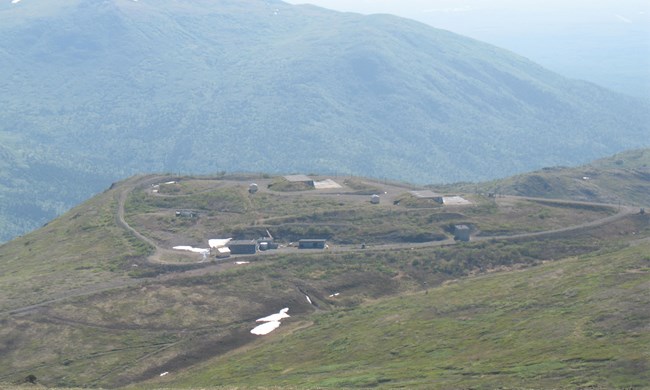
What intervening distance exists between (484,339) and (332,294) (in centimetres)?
3237

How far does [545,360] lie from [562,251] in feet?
181

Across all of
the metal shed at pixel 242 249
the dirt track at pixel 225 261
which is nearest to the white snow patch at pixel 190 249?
the dirt track at pixel 225 261

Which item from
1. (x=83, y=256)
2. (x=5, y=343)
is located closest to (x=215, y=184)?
(x=83, y=256)

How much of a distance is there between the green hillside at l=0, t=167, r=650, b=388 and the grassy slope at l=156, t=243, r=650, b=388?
26 centimetres

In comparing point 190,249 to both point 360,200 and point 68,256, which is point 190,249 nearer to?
point 68,256

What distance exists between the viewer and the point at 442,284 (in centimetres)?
10988

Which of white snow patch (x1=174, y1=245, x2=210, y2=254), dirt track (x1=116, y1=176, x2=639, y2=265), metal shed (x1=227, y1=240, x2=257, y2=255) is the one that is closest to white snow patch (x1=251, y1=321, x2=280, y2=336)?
dirt track (x1=116, y1=176, x2=639, y2=265)

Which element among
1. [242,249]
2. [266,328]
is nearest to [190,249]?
[242,249]

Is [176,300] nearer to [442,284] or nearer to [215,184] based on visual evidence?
[442,284]

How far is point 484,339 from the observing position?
254ft

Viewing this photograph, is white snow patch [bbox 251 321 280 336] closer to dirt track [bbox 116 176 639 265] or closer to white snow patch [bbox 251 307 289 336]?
white snow patch [bbox 251 307 289 336]

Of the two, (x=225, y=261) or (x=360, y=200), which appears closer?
(x=225, y=261)

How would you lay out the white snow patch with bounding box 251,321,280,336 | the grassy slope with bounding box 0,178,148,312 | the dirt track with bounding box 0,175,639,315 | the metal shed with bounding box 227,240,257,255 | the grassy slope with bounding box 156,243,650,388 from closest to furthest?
the grassy slope with bounding box 156,243,650,388
the white snow patch with bounding box 251,321,280,336
the dirt track with bounding box 0,175,639,315
the grassy slope with bounding box 0,178,148,312
the metal shed with bounding box 227,240,257,255

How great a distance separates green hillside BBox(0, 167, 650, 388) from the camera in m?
72.1
